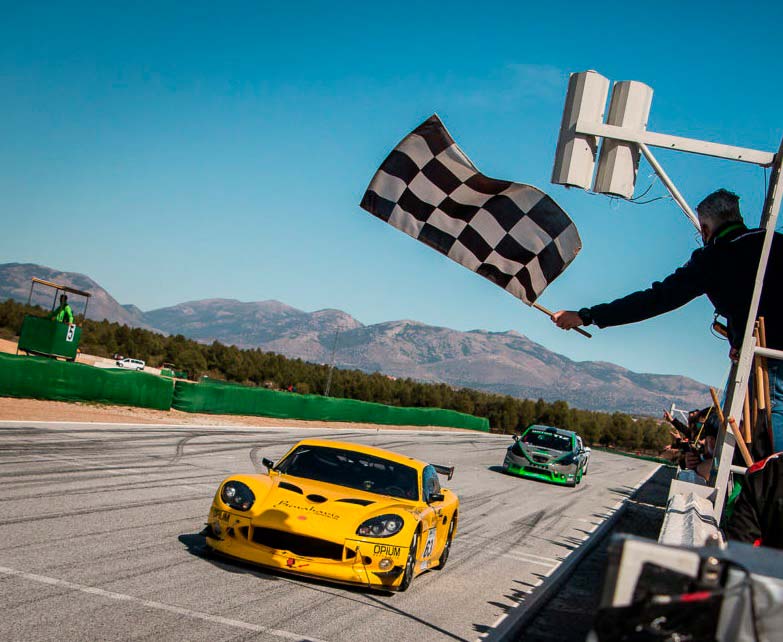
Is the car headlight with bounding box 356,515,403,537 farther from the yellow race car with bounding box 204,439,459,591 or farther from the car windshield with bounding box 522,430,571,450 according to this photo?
the car windshield with bounding box 522,430,571,450

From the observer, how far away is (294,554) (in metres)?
7.57

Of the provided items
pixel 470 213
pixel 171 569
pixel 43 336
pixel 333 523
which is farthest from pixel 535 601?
pixel 43 336

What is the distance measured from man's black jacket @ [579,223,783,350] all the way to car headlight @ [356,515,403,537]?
13.3 feet

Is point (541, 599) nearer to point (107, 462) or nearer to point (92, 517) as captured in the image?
point (92, 517)

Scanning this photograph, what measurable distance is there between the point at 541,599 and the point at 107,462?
8.16 meters

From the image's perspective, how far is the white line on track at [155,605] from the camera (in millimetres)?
5922

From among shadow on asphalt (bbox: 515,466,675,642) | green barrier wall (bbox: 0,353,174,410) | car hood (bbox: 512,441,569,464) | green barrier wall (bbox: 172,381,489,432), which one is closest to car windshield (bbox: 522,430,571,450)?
car hood (bbox: 512,441,569,464)

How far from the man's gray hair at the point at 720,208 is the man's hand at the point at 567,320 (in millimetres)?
814

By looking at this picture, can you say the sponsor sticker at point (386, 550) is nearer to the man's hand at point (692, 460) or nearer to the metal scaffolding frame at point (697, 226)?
the man's hand at point (692, 460)

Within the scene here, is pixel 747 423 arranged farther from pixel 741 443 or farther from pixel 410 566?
pixel 410 566

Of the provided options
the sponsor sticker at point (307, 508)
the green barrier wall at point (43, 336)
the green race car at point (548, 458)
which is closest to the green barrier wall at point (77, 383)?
the green barrier wall at point (43, 336)

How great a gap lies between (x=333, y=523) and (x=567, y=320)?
395cm

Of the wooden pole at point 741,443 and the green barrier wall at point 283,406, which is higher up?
the wooden pole at point 741,443

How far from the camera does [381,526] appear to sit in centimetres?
782
